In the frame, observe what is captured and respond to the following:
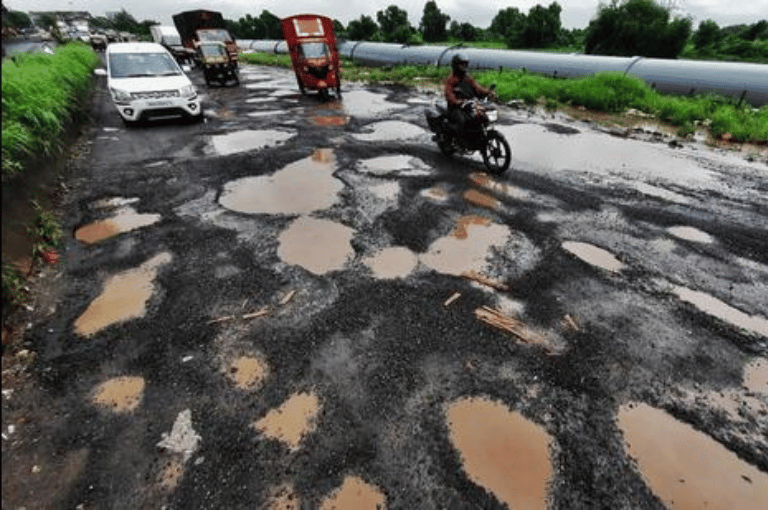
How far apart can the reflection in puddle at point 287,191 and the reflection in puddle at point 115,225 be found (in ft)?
3.16

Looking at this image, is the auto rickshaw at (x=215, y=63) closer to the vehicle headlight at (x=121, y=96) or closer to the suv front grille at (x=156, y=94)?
the suv front grille at (x=156, y=94)

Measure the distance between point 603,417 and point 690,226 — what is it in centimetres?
376

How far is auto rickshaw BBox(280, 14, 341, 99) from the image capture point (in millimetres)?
14305

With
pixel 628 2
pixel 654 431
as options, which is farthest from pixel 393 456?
pixel 628 2

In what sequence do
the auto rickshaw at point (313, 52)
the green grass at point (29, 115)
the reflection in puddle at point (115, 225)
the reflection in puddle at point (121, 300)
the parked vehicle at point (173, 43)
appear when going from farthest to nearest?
the parked vehicle at point (173, 43) < the auto rickshaw at point (313, 52) < the green grass at point (29, 115) < the reflection in puddle at point (115, 225) < the reflection in puddle at point (121, 300)

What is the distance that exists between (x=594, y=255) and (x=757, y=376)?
182 centimetres

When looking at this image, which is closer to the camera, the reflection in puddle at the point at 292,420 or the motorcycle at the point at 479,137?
the reflection in puddle at the point at 292,420

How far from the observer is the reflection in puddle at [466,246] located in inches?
180

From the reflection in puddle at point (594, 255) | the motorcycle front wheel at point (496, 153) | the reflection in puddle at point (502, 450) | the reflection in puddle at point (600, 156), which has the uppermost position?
the motorcycle front wheel at point (496, 153)

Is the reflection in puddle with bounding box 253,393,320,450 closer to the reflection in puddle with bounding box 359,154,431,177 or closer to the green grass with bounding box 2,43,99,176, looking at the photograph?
the green grass with bounding box 2,43,99,176

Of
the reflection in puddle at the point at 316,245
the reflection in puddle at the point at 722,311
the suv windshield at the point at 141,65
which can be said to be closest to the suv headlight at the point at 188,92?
the suv windshield at the point at 141,65

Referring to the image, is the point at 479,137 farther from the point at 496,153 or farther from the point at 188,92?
the point at 188,92

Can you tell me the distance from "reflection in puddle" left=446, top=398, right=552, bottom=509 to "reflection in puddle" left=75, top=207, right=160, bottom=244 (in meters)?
4.31

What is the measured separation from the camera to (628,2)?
31016 millimetres
